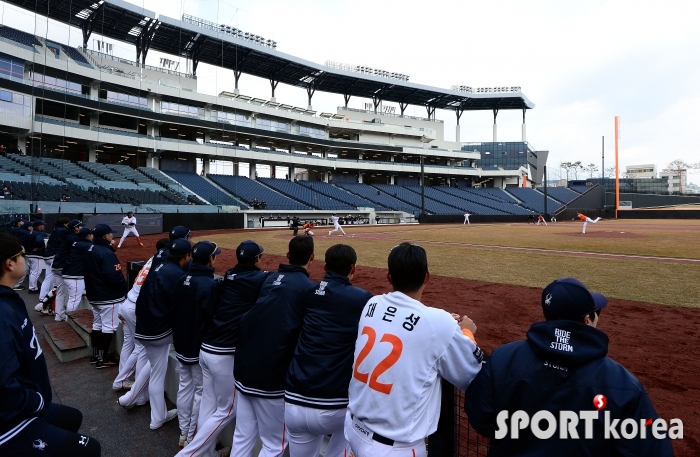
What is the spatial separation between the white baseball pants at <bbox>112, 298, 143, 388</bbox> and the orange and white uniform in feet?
14.2

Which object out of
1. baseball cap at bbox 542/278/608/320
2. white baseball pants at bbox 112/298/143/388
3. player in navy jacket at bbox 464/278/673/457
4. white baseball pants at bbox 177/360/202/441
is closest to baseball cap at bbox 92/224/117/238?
white baseball pants at bbox 112/298/143/388

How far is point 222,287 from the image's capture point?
3754 millimetres

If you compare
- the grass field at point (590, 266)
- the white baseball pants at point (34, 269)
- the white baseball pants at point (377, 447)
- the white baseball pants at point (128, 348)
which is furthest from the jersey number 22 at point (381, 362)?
the white baseball pants at point (34, 269)

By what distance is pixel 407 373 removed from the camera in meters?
2.04

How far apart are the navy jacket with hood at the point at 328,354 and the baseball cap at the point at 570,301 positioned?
125 cm

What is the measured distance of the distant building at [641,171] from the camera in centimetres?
12781

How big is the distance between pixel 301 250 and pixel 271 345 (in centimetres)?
81

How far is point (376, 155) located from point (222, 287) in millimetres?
70262

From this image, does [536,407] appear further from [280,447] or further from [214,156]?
[214,156]

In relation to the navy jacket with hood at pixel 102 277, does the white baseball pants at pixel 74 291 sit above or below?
below

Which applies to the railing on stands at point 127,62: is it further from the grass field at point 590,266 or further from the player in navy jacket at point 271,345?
the player in navy jacket at point 271,345

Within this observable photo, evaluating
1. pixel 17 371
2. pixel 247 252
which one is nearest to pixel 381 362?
pixel 247 252

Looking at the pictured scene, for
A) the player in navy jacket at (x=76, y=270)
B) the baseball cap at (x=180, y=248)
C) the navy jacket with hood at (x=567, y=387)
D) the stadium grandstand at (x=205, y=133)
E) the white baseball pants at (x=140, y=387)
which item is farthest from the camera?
the stadium grandstand at (x=205, y=133)

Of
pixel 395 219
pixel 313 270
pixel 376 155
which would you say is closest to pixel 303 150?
pixel 376 155
